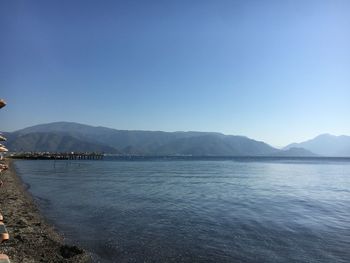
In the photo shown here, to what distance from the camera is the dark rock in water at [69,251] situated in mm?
14031

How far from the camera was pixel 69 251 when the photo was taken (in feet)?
47.3

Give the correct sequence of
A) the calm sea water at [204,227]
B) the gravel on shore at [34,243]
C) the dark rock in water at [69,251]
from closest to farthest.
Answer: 1. the gravel on shore at [34,243]
2. the dark rock in water at [69,251]
3. the calm sea water at [204,227]

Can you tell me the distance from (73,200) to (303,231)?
2035 centimetres

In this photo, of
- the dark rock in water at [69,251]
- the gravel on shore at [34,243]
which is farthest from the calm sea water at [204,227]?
the gravel on shore at [34,243]

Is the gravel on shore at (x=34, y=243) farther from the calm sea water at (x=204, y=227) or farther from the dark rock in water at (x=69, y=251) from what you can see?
the calm sea water at (x=204, y=227)

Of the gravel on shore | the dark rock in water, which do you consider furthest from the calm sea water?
the gravel on shore

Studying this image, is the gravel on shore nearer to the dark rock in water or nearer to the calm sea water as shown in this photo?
the dark rock in water

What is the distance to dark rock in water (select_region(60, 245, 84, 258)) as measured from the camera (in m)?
14.0

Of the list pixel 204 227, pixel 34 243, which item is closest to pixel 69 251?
pixel 34 243

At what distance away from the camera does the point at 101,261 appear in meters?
14.0

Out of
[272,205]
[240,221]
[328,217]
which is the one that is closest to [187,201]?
[272,205]

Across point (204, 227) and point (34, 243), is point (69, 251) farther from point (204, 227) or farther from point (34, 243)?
point (204, 227)

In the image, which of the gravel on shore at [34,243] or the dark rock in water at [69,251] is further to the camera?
the dark rock in water at [69,251]

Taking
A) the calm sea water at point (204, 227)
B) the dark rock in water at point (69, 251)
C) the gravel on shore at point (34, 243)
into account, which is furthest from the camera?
the calm sea water at point (204, 227)
